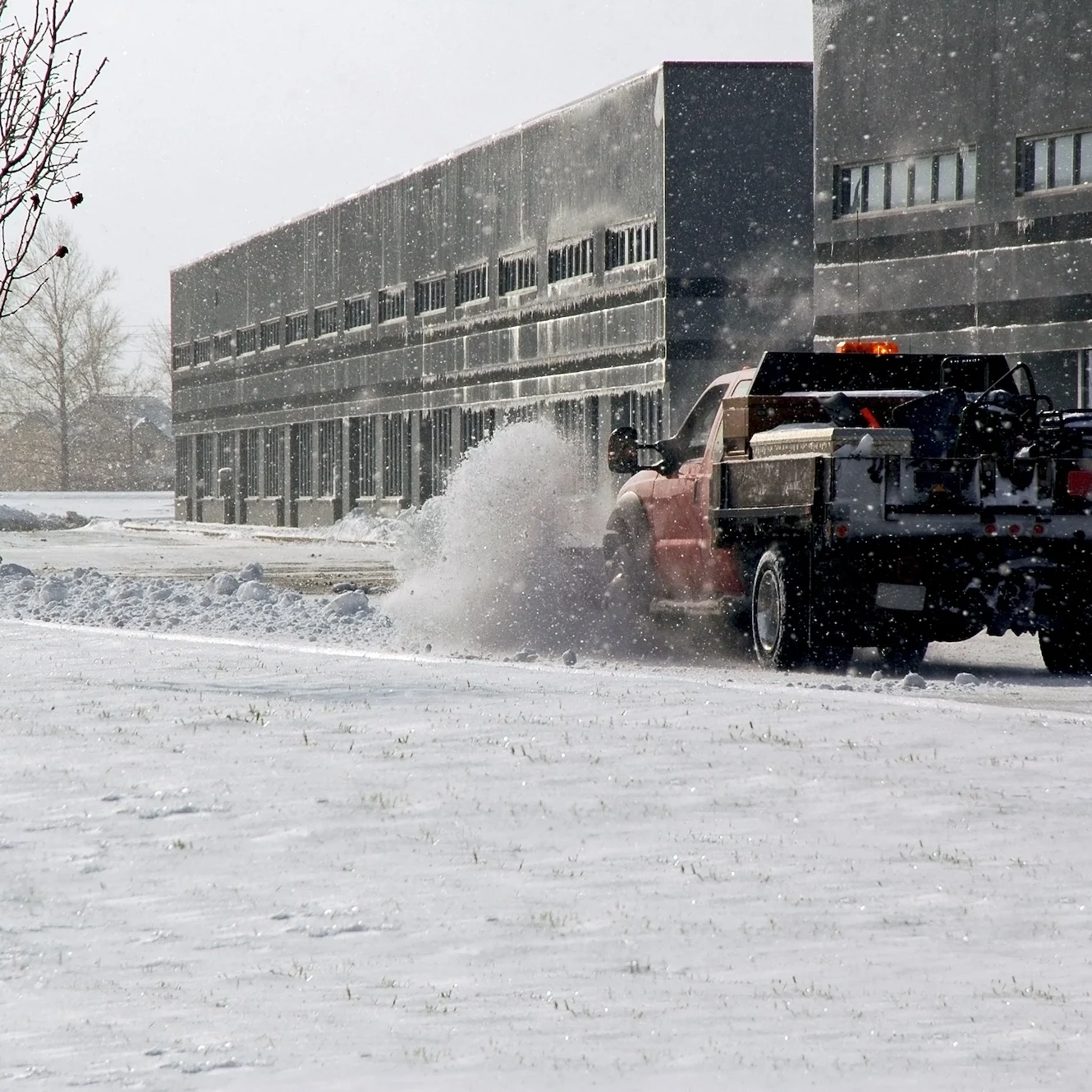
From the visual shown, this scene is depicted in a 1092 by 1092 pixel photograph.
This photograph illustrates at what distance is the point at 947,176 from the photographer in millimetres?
34156

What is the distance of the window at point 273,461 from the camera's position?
64.7 metres

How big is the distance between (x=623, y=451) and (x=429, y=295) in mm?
37200

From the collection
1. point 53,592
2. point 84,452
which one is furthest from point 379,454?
point 84,452

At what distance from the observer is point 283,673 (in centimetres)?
1272

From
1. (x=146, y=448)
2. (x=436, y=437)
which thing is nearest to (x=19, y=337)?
(x=146, y=448)

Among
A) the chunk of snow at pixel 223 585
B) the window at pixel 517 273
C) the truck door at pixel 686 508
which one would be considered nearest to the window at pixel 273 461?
the window at pixel 517 273

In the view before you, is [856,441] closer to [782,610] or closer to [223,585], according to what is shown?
[782,610]

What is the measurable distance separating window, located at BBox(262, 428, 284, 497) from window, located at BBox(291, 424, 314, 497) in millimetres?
1010

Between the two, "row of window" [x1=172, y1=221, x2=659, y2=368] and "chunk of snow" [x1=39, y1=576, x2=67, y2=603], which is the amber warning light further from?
"row of window" [x1=172, y1=221, x2=659, y2=368]

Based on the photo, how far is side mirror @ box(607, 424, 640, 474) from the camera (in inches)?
613

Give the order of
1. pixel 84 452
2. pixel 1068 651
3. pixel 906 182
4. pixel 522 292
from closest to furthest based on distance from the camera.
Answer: pixel 1068 651
pixel 906 182
pixel 522 292
pixel 84 452

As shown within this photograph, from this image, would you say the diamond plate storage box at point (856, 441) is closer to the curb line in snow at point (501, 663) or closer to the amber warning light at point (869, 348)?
the curb line in snow at point (501, 663)

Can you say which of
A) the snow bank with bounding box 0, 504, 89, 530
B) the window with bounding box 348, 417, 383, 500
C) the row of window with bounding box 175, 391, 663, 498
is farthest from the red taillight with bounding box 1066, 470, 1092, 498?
the snow bank with bounding box 0, 504, 89, 530

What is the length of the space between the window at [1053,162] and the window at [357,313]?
87.8ft
